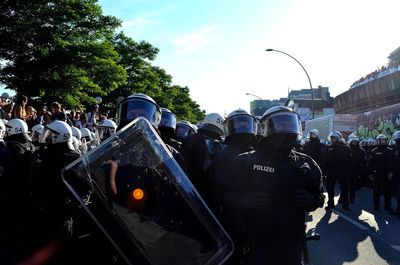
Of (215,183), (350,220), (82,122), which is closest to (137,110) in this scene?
(215,183)

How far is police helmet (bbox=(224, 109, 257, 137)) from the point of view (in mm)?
5102

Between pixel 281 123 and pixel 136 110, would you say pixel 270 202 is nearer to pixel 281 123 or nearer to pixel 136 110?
pixel 281 123

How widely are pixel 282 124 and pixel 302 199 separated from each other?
639 mm

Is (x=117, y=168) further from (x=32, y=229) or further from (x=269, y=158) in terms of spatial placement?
(x=32, y=229)

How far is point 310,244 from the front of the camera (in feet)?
25.1

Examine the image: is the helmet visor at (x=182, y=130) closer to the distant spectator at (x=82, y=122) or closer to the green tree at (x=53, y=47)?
the distant spectator at (x=82, y=122)

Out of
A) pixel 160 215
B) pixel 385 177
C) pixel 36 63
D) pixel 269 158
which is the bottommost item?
pixel 385 177

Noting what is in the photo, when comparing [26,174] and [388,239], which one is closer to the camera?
[26,174]

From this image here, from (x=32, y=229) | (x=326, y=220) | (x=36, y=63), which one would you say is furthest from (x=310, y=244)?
(x=36, y=63)

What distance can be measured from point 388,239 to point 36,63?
13652 mm

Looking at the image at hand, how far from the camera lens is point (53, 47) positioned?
57.2 ft

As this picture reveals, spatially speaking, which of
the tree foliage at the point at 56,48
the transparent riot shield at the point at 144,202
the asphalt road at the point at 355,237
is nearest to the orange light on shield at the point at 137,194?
the transparent riot shield at the point at 144,202

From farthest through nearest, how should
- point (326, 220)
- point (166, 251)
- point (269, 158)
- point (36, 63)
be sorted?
point (36, 63), point (326, 220), point (269, 158), point (166, 251)

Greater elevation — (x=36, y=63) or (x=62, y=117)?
(x=36, y=63)
